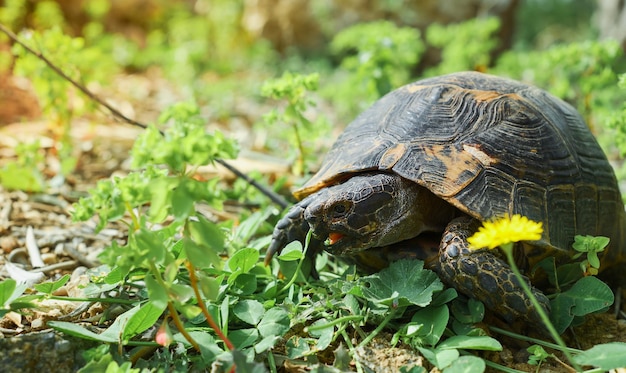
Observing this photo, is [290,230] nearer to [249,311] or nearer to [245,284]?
[245,284]

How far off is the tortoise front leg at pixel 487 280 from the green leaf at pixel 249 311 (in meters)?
0.71

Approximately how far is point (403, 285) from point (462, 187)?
45 cm

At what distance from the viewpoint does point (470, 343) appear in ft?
6.29

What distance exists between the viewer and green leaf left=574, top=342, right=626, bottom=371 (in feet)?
5.64

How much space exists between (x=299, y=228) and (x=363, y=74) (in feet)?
5.86

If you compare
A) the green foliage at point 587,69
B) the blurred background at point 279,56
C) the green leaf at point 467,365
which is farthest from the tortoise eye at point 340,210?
the green foliage at point 587,69

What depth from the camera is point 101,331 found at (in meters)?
2.02

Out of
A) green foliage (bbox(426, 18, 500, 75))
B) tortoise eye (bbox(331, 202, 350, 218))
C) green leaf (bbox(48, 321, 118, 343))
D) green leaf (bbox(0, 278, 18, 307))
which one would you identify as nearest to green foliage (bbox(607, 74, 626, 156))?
tortoise eye (bbox(331, 202, 350, 218))

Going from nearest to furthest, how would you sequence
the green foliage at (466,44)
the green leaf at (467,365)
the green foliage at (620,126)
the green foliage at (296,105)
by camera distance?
the green leaf at (467,365)
the green foliage at (620,126)
the green foliage at (296,105)
the green foliage at (466,44)

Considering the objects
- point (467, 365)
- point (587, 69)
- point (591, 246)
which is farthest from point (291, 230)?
point (587, 69)

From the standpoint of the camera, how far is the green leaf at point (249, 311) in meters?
2.01

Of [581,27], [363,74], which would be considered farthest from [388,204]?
[581,27]

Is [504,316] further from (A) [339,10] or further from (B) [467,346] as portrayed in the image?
(A) [339,10]

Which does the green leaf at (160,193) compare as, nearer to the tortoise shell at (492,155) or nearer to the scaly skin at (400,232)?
the scaly skin at (400,232)
